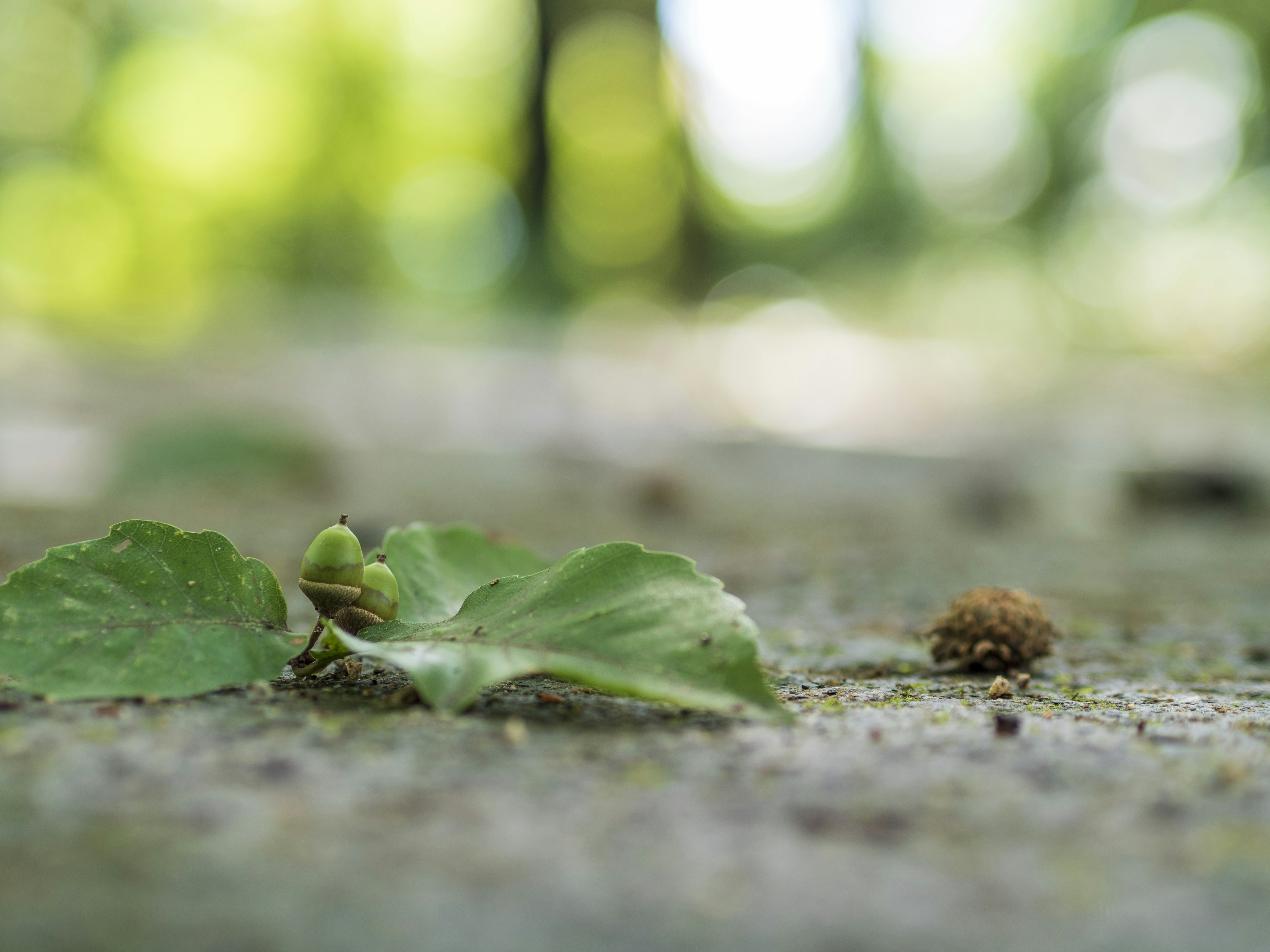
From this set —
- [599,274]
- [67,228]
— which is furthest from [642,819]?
[67,228]

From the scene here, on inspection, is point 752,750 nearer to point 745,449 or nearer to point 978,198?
point 745,449

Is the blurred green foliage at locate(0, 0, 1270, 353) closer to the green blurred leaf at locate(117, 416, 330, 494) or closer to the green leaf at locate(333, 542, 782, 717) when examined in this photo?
the green blurred leaf at locate(117, 416, 330, 494)

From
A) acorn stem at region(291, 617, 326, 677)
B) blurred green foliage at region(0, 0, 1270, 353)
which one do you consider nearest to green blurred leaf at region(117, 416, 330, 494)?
acorn stem at region(291, 617, 326, 677)

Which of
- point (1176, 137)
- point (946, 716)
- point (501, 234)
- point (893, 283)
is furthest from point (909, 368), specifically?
point (501, 234)

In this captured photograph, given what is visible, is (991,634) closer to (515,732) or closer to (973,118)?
(515,732)

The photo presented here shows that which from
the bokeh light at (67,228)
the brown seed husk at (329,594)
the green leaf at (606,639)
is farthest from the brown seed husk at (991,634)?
the bokeh light at (67,228)

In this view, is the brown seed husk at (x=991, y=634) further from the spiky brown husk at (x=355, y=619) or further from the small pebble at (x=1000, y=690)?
the spiky brown husk at (x=355, y=619)
